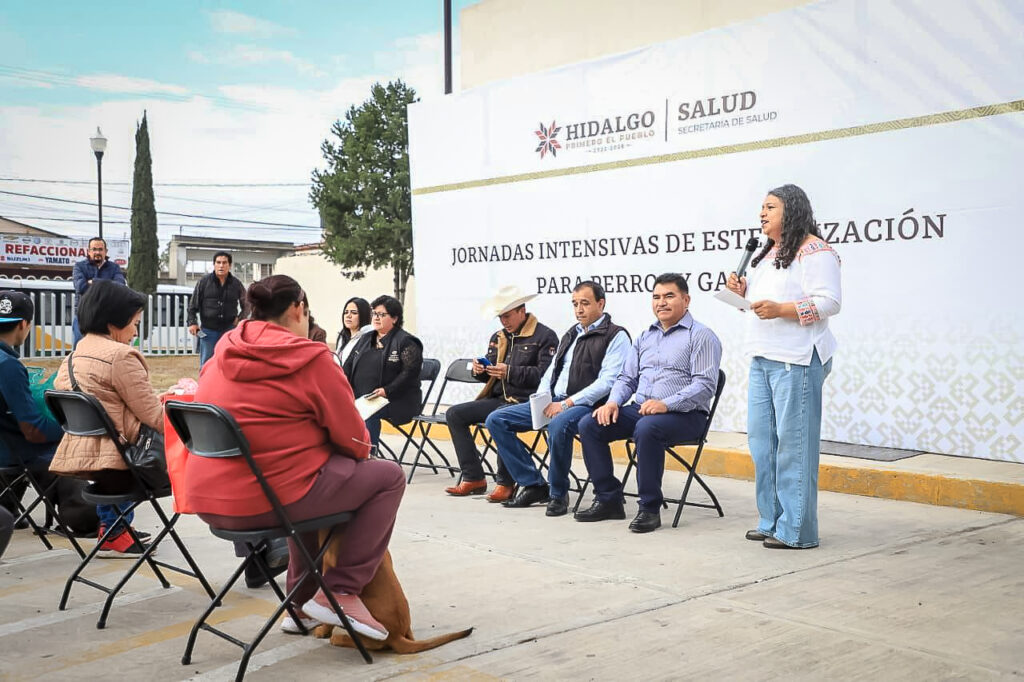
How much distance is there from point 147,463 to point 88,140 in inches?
862

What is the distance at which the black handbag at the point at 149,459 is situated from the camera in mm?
4406

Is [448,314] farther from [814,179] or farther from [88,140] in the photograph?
[88,140]

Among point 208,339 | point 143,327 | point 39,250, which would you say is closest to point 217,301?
point 208,339

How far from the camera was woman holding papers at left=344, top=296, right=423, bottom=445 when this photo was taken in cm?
740

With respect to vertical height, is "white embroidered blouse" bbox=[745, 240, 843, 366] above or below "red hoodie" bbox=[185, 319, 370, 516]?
above

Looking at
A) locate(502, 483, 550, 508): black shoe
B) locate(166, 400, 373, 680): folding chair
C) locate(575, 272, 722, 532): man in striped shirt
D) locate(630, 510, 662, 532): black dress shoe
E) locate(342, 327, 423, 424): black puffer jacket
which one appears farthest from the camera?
locate(342, 327, 423, 424): black puffer jacket

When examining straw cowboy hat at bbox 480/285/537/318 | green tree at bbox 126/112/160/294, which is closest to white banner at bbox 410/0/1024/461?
straw cowboy hat at bbox 480/285/537/318

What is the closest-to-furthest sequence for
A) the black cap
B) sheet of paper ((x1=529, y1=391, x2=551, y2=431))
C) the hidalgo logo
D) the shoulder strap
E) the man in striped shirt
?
the shoulder strap → the black cap → the man in striped shirt → sheet of paper ((x1=529, y1=391, x2=551, y2=431)) → the hidalgo logo

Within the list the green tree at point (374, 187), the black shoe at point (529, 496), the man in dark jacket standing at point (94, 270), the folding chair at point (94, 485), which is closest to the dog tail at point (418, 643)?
the folding chair at point (94, 485)

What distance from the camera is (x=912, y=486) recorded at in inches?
251

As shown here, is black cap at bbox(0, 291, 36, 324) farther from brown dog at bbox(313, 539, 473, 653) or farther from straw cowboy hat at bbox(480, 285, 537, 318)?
straw cowboy hat at bbox(480, 285, 537, 318)

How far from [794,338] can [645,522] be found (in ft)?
4.32

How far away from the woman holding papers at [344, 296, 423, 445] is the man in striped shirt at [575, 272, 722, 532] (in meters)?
1.81

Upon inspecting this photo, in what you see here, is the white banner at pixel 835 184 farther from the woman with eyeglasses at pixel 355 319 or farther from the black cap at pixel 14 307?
the black cap at pixel 14 307
